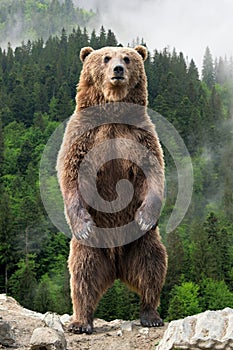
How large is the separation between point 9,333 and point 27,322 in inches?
38.6

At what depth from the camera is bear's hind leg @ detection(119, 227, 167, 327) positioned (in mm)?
7453

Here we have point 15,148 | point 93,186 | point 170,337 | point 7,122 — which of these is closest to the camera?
point 170,337

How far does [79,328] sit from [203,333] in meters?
1.98

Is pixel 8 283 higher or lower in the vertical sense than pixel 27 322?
lower

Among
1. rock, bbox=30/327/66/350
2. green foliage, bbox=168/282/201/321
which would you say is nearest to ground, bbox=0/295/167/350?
rock, bbox=30/327/66/350

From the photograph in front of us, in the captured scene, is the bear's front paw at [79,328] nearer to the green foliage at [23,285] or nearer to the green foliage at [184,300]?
the green foliage at [184,300]

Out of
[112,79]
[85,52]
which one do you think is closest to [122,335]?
[112,79]

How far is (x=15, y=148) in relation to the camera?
4087 inches

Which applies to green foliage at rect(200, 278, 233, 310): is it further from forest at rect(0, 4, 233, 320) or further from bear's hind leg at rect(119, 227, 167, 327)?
bear's hind leg at rect(119, 227, 167, 327)

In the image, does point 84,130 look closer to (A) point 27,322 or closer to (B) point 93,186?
(B) point 93,186

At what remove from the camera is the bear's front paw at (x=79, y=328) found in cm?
731

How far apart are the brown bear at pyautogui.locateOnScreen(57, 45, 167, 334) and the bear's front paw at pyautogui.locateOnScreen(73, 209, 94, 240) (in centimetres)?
2

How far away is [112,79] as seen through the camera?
7.15m

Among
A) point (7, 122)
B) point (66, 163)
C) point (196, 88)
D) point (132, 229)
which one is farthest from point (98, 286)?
point (196, 88)
